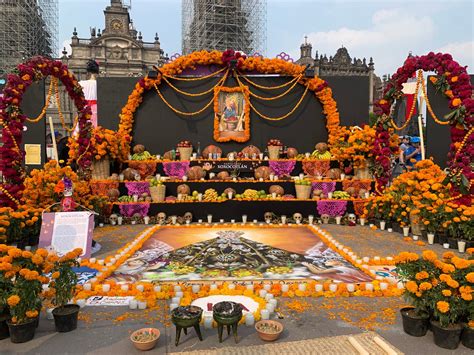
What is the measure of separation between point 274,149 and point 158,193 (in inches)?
161

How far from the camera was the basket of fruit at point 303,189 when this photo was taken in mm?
10414

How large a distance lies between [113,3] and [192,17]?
1411cm

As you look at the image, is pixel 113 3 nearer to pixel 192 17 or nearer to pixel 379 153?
pixel 192 17

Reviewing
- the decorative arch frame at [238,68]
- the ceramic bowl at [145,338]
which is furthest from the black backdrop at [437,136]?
the ceramic bowl at [145,338]

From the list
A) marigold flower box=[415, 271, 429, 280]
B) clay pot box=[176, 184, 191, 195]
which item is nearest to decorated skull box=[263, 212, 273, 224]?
clay pot box=[176, 184, 191, 195]

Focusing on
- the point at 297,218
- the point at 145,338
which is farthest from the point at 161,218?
the point at 145,338

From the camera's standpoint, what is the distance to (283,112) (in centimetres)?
1294

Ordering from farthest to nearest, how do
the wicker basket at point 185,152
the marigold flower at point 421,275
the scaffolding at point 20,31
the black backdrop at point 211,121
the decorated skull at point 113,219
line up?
the scaffolding at point 20,31
the black backdrop at point 211,121
the wicker basket at point 185,152
the decorated skull at point 113,219
the marigold flower at point 421,275

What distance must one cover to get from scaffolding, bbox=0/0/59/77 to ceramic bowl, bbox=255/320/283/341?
39.3m

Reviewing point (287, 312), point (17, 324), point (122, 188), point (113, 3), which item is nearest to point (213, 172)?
point (122, 188)

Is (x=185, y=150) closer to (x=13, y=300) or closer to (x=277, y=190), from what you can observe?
(x=277, y=190)

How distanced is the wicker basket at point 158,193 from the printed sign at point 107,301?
556 centimetres

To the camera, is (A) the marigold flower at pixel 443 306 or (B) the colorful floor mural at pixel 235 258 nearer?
(A) the marigold flower at pixel 443 306

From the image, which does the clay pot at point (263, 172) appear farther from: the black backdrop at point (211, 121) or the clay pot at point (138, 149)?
the clay pot at point (138, 149)
